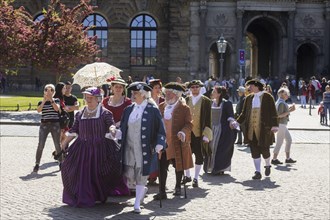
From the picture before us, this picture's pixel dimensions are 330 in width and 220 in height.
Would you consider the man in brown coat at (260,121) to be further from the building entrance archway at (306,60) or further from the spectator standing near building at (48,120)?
the building entrance archway at (306,60)

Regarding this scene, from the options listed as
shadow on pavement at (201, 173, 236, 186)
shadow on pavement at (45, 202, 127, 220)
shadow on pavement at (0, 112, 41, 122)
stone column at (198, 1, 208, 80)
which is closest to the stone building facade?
stone column at (198, 1, 208, 80)

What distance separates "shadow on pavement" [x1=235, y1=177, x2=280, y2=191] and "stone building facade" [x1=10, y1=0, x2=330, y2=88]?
31.6 m

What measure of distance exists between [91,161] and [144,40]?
37.0 m

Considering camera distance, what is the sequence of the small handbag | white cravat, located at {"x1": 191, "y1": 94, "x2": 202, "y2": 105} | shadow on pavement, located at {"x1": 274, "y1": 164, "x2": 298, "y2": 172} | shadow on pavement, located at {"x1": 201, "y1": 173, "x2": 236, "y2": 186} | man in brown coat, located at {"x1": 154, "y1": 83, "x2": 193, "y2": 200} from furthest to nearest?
shadow on pavement, located at {"x1": 274, "y1": 164, "x2": 298, "y2": 172} → the small handbag → shadow on pavement, located at {"x1": 201, "y1": 173, "x2": 236, "y2": 186} → white cravat, located at {"x1": 191, "y1": 94, "x2": 202, "y2": 105} → man in brown coat, located at {"x1": 154, "y1": 83, "x2": 193, "y2": 200}

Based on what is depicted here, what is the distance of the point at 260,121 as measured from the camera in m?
12.5

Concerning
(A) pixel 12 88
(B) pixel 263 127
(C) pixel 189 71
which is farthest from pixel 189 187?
(A) pixel 12 88

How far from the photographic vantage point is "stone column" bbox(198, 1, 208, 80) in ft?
142

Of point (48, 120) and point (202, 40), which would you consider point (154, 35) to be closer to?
point (202, 40)

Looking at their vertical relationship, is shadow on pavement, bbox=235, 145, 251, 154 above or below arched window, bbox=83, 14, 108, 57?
below

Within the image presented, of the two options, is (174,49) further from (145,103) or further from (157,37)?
(145,103)

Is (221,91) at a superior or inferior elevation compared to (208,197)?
superior

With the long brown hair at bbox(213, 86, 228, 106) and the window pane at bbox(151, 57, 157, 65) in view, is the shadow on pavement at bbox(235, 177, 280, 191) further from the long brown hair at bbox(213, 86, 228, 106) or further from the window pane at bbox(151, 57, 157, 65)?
the window pane at bbox(151, 57, 157, 65)

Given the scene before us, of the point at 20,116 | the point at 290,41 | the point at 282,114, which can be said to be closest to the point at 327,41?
the point at 290,41

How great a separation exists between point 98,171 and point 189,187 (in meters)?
2.68
